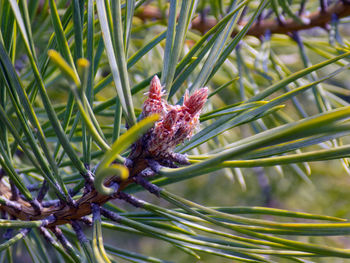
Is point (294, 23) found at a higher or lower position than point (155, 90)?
higher

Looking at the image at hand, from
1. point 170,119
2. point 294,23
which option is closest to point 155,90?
point 170,119

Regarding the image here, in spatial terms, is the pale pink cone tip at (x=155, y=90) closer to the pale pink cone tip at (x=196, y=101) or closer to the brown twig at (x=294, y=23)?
the pale pink cone tip at (x=196, y=101)

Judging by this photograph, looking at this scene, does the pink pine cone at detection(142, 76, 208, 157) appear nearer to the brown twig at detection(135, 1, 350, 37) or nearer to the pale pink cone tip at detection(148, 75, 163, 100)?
the pale pink cone tip at detection(148, 75, 163, 100)

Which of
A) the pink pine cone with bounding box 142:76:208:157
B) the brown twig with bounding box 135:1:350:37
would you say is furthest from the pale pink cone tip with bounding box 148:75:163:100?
the brown twig with bounding box 135:1:350:37

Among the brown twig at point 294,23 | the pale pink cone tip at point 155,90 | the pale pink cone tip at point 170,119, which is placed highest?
the brown twig at point 294,23

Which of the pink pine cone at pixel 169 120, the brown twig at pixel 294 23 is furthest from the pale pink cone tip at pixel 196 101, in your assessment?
the brown twig at pixel 294 23

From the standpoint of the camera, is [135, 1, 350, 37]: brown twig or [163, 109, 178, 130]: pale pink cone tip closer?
[163, 109, 178, 130]: pale pink cone tip

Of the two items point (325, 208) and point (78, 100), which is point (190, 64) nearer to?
point (78, 100)

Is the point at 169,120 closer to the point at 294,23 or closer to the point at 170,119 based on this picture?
the point at 170,119
